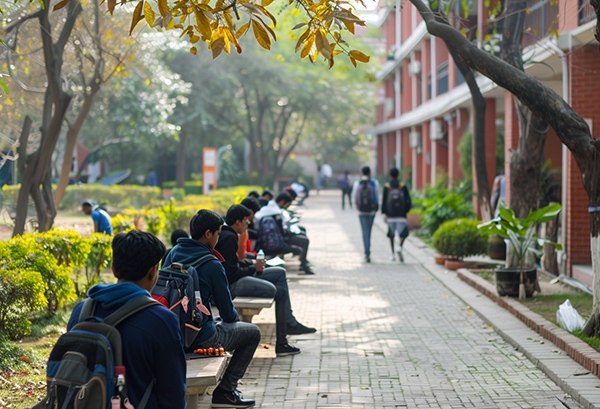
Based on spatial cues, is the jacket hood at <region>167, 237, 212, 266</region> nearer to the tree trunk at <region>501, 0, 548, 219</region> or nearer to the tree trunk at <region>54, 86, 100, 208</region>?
the tree trunk at <region>54, 86, 100, 208</region>

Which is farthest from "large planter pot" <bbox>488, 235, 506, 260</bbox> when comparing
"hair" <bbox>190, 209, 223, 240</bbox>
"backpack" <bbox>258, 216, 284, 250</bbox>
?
"hair" <bbox>190, 209, 223, 240</bbox>

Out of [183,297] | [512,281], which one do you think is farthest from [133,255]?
[512,281]

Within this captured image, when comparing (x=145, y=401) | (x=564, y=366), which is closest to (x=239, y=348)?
(x=145, y=401)

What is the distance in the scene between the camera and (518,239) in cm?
859

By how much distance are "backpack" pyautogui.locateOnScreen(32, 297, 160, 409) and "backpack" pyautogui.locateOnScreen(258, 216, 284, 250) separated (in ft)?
24.9

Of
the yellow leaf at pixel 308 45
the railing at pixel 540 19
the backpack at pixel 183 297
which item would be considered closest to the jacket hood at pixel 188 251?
the backpack at pixel 183 297

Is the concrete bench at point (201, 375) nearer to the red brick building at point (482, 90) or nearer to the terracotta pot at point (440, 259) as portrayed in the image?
the red brick building at point (482, 90)

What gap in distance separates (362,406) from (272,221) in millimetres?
5505

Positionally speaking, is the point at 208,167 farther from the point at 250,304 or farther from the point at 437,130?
the point at 250,304

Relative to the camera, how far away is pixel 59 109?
28.3 ft

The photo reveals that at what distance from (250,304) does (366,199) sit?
24.5ft

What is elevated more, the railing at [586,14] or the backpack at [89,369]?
the railing at [586,14]

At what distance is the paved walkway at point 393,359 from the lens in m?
5.33

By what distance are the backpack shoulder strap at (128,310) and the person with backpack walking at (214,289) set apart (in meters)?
1.86
